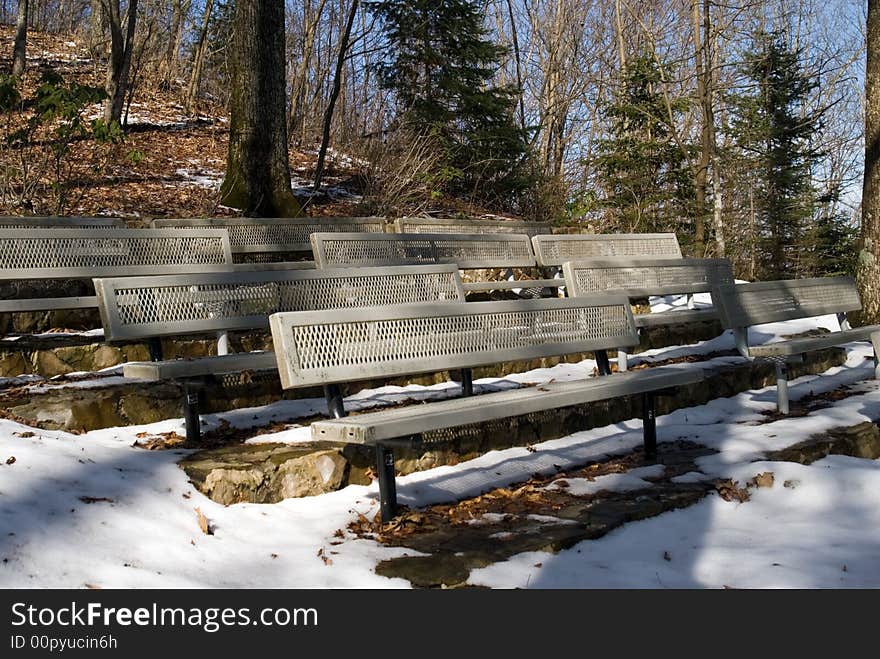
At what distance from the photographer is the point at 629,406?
5.71 meters

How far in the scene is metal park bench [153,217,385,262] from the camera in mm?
7188

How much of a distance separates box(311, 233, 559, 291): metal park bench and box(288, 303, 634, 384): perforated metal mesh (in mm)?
1793

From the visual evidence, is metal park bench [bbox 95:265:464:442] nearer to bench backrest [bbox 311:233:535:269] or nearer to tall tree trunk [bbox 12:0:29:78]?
Answer: bench backrest [bbox 311:233:535:269]

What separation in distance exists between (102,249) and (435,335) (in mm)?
2383

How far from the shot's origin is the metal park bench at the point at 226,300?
4.32 metres

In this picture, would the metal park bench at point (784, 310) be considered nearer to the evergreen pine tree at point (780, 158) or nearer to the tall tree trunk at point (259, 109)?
the tall tree trunk at point (259, 109)

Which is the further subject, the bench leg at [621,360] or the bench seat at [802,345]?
the bench leg at [621,360]

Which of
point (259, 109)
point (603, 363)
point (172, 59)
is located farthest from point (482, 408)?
point (172, 59)

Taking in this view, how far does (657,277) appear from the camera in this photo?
729cm

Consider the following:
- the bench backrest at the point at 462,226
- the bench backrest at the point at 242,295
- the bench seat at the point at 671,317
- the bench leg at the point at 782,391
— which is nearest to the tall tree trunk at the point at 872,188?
the bench seat at the point at 671,317

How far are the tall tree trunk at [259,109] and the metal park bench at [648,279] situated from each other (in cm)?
362

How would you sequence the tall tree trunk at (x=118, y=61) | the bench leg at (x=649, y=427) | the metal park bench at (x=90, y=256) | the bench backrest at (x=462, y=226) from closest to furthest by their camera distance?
the bench leg at (x=649, y=427)
the metal park bench at (x=90, y=256)
the bench backrest at (x=462, y=226)
the tall tree trunk at (x=118, y=61)

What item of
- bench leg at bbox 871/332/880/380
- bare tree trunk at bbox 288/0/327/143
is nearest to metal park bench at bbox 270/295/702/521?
bench leg at bbox 871/332/880/380
